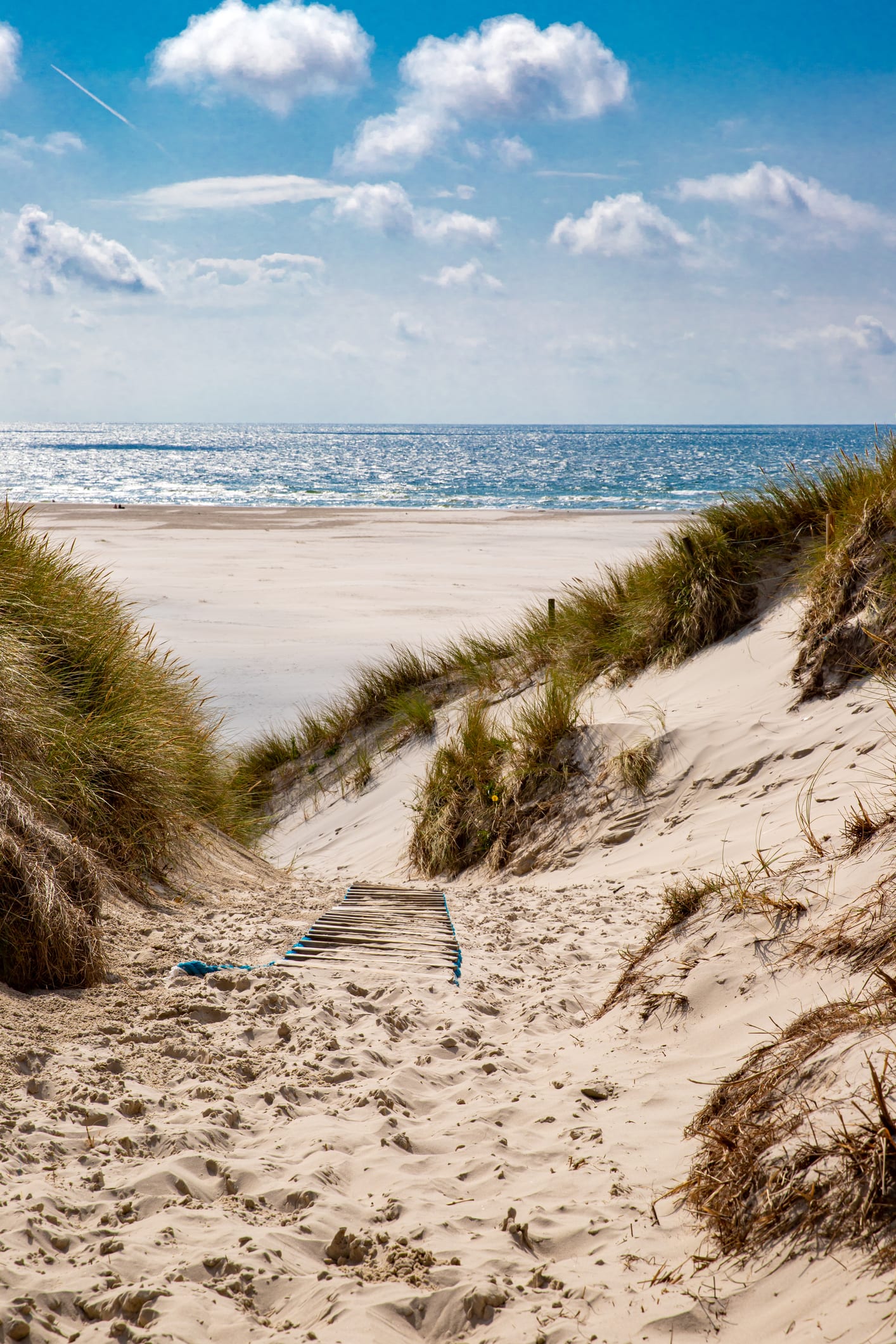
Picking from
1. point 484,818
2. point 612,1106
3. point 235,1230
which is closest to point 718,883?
point 612,1106

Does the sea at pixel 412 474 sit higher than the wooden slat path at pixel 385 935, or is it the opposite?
the sea at pixel 412 474

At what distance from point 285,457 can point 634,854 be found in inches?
3691

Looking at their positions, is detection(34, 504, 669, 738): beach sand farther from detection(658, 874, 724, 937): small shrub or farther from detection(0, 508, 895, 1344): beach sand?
detection(658, 874, 724, 937): small shrub

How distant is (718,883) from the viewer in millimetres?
3893

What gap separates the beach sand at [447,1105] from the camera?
216 cm

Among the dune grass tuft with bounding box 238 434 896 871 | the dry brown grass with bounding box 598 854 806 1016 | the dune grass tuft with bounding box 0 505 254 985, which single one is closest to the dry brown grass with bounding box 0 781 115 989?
the dune grass tuft with bounding box 0 505 254 985

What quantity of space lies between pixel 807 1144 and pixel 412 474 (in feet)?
220

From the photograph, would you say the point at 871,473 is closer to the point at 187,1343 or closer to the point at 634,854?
the point at 634,854

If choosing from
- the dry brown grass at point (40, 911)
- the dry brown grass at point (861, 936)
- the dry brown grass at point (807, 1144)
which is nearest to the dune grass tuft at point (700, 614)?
the dry brown grass at point (861, 936)

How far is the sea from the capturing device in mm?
46188

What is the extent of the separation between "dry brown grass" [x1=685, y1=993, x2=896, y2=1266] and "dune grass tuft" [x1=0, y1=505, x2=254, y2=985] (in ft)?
8.27

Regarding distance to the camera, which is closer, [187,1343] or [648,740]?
[187,1343]

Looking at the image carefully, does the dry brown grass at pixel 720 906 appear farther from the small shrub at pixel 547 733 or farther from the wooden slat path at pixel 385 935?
the small shrub at pixel 547 733

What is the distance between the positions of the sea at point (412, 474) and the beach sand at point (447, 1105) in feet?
33.7
